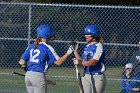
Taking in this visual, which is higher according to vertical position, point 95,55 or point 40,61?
point 95,55

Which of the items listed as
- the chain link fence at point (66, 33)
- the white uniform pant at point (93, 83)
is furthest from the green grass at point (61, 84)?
the white uniform pant at point (93, 83)

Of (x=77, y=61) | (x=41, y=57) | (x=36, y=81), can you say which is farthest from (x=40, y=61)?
(x=77, y=61)

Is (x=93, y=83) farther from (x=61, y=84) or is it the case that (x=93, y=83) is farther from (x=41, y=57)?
(x=61, y=84)

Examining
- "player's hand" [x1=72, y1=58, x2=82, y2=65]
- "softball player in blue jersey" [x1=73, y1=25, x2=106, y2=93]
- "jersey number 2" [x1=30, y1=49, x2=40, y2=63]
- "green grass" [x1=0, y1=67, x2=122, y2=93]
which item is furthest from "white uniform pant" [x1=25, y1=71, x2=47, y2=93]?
"green grass" [x1=0, y1=67, x2=122, y2=93]

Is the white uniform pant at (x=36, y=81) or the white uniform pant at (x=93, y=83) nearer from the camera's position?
the white uniform pant at (x=36, y=81)

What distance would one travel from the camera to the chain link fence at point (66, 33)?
606 inches

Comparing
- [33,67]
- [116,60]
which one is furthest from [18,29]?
[33,67]

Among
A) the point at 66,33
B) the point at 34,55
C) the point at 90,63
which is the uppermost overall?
the point at 34,55

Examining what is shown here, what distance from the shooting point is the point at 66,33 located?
15531mm

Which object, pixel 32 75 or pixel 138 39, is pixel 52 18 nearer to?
pixel 138 39

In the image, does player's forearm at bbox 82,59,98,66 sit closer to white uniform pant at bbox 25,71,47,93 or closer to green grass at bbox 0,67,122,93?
white uniform pant at bbox 25,71,47,93

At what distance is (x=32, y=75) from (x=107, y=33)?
597cm

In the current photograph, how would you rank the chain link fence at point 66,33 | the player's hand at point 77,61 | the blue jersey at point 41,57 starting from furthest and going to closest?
1. the chain link fence at point 66,33
2. the blue jersey at point 41,57
3. the player's hand at point 77,61

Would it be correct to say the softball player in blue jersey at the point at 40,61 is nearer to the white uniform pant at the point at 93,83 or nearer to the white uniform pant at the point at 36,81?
the white uniform pant at the point at 36,81
